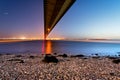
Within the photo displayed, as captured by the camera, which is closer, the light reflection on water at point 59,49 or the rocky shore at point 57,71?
the rocky shore at point 57,71

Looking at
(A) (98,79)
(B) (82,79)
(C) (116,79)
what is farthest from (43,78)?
(C) (116,79)

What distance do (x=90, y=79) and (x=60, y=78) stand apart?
198cm

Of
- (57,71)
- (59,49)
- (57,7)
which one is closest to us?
(57,7)

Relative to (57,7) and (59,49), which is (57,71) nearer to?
(57,7)

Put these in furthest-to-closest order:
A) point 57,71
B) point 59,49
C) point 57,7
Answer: point 59,49
point 57,71
point 57,7

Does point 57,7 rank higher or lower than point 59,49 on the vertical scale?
higher

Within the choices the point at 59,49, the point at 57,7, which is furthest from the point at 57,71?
the point at 59,49

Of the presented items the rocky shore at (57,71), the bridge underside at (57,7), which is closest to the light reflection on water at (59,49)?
the rocky shore at (57,71)

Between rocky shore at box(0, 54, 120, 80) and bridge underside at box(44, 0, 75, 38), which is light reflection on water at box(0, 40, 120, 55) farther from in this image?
bridge underside at box(44, 0, 75, 38)

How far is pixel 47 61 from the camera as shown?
19.5 meters

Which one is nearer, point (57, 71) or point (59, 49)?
point (57, 71)

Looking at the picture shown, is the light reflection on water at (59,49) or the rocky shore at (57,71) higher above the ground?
the rocky shore at (57,71)

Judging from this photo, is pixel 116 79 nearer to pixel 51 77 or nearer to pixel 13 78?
pixel 51 77

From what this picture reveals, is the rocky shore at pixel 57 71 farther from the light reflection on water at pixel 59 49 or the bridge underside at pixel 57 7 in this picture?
the light reflection on water at pixel 59 49
